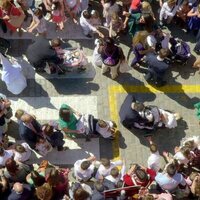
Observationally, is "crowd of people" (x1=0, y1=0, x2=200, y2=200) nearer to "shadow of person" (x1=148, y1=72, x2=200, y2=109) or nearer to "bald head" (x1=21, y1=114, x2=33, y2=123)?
"bald head" (x1=21, y1=114, x2=33, y2=123)

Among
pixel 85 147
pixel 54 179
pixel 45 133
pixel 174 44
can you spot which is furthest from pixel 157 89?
pixel 54 179

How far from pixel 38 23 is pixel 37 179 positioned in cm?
486

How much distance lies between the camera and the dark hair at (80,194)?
1008 centimetres

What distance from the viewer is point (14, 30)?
1395 centimetres

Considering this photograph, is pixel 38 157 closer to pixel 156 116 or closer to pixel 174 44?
pixel 156 116

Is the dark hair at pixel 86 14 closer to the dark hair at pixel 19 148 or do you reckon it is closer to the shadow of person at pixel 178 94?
the shadow of person at pixel 178 94

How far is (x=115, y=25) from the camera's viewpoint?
547 inches

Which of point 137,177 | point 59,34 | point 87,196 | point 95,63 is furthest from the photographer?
point 59,34

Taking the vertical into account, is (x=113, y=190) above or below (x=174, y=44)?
below

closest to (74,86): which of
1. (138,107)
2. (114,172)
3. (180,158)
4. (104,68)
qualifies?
(104,68)

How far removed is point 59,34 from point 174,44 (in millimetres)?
3325

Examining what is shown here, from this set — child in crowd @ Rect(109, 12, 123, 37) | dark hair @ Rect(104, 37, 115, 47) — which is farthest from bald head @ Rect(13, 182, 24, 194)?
child in crowd @ Rect(109, 12, 123, 37)

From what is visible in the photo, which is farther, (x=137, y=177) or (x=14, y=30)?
(x=14, y=30)

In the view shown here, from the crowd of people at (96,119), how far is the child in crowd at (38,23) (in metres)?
0.03
